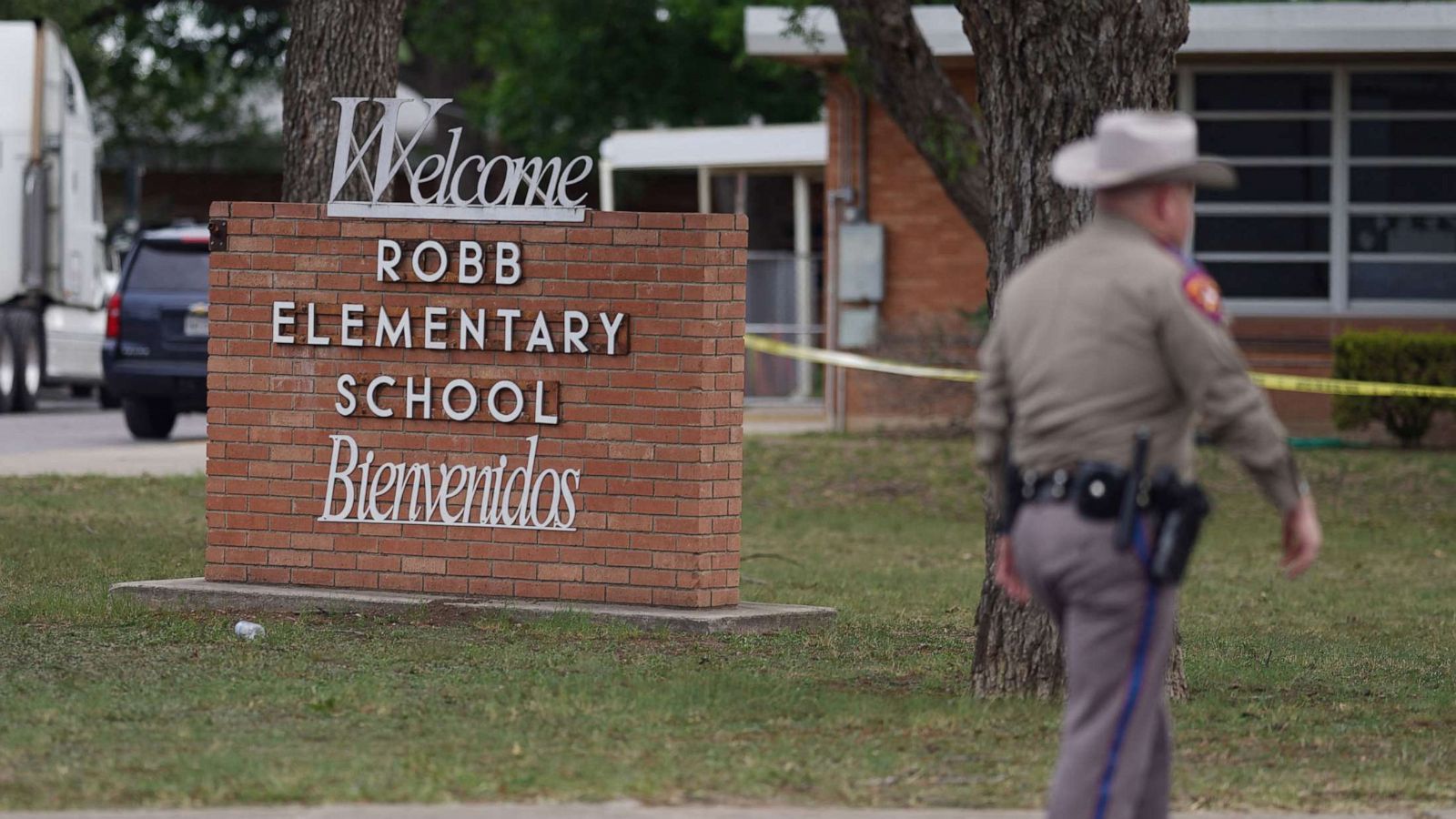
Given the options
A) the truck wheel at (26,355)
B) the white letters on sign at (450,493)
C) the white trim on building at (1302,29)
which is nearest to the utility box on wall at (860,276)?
the white trim on building at (1302,29)

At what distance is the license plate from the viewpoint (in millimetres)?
19484

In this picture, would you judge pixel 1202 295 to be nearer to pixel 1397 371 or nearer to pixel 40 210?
pixel 1397 371

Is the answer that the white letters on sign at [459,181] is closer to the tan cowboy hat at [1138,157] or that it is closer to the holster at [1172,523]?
the tan cowboy hat at [1138,157]

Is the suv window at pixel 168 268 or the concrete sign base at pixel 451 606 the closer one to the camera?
the concrete sign base at pixel 451 606

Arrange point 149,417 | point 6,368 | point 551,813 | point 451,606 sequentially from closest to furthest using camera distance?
point 551,813, point 451,606, point 149,417, point 6,368

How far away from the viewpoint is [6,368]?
23953 millimetres

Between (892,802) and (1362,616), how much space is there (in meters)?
5.91

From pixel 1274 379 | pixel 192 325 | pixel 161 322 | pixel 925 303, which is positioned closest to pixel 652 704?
pixel 1274 379

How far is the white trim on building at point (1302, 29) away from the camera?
66.0 ft

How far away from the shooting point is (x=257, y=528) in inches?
387

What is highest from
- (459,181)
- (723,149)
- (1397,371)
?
(723,149)

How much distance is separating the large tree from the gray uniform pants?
279cm

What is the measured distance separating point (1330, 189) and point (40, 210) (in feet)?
44.7

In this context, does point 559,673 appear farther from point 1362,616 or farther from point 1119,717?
point 1362,616
